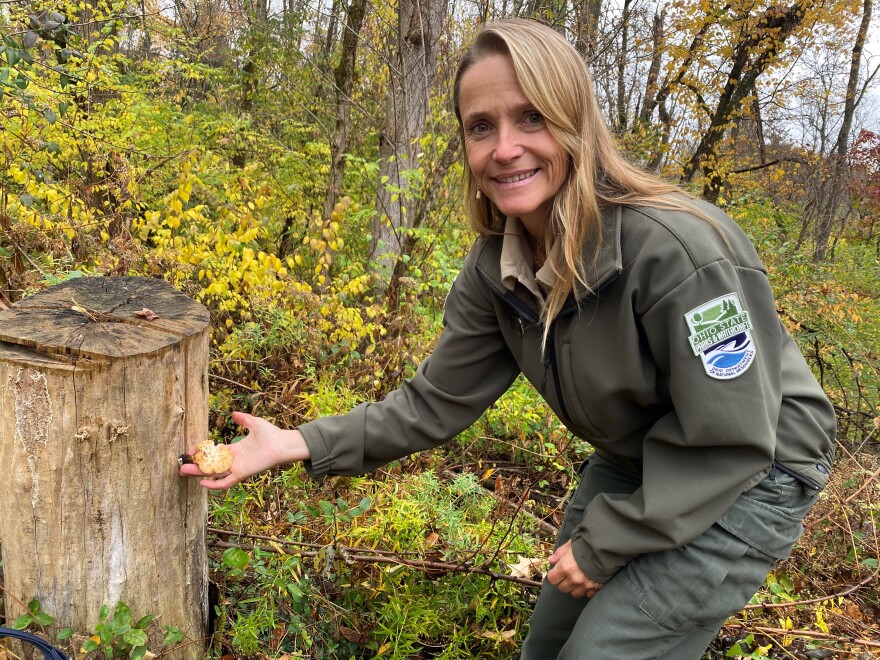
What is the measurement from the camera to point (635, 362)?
63.7 inches

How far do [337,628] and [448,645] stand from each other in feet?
1.47

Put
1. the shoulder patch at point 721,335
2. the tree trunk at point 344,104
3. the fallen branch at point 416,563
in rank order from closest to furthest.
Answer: the shoulder patch at point 721,335 < the fallen branch at point 416,563 < the tree trunk at point 344,104

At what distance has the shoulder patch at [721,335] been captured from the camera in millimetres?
1461

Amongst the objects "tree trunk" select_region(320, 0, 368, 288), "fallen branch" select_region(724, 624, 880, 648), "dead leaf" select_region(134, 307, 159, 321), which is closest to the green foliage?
"dead leaf" select_region(134, 307, 159, 321)

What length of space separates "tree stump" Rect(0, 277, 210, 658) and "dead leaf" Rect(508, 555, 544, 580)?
145 cm

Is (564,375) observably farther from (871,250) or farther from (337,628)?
(871,250)

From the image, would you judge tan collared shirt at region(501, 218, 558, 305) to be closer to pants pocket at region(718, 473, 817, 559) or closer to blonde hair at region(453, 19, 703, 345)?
blonde hair at region(453, 19, 703, 345)

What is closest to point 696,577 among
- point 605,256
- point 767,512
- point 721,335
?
point 767,512

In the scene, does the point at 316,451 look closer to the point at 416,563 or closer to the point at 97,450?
the point at 97,450

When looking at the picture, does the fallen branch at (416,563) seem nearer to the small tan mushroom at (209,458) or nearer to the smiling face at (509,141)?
the small tan mushroom at (209,458)

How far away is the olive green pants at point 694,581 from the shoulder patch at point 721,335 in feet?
1.38

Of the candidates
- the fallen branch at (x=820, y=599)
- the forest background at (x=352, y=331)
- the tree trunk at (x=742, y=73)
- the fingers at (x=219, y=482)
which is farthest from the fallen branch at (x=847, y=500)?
the tree trunk at (x=742, y=73)

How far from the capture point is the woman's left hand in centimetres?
178

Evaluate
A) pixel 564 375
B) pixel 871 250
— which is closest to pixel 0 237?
pixel 564 375
